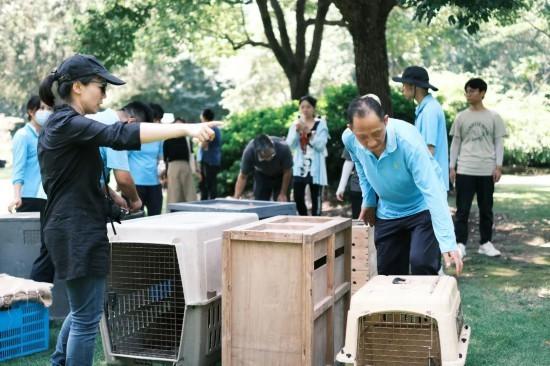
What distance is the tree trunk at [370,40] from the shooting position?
11039 millimetres

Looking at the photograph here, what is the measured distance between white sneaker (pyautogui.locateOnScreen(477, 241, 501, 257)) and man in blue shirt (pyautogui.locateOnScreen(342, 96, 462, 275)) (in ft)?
13.9

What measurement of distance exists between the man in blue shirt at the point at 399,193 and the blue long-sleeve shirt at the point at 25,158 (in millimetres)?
3134

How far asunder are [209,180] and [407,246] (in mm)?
8826

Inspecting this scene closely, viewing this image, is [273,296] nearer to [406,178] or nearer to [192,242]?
[192,242]

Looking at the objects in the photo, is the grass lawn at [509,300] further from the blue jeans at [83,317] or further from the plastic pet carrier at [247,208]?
the plastic pet carrier at [247,208]

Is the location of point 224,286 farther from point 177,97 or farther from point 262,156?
point 177,97

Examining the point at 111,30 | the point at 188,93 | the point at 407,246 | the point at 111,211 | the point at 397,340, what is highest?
the point at 188,93

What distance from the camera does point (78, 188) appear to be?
411 centimetres

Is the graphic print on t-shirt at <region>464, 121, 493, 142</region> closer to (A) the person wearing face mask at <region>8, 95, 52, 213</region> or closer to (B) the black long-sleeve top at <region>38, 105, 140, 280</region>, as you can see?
(A) the person wearing face mask at <region>8, 95, 52, 213</region>

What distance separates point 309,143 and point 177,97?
1478 inches

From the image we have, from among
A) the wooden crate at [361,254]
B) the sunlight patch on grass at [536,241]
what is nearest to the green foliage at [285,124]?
the sunlight patch on grass at [536,241]

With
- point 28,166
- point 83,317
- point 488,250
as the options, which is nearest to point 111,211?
point 83,317

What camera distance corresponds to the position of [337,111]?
14.5 metres

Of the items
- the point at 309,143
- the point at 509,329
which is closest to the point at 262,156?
the point at 309,143
